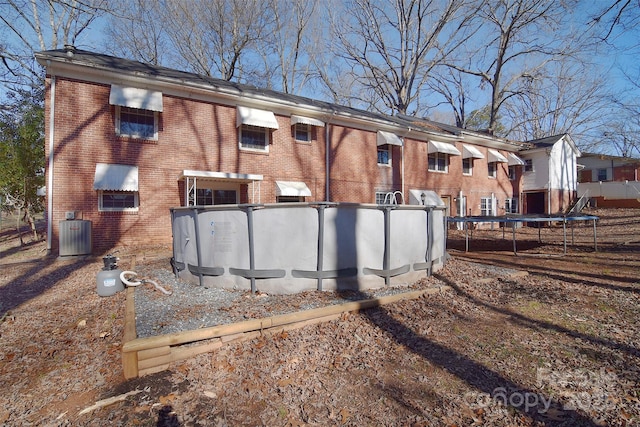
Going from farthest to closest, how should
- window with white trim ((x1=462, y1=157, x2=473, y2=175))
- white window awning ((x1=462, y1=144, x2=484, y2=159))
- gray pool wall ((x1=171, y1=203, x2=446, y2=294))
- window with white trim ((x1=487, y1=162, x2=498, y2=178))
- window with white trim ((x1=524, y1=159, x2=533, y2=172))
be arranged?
window with white trim ((x1=524, y1=159, x2=533, y2=172)) → window with white trim ((x1=487, y1=162, x2=498, y2=178)) → window with white trim ((x1=462, y1=157, x2=473, y2=175)) → white window awning ((x1=462, y1=144, x2=484, y2=159)) → gray pool wall ((x1=171, y1=203, x2=446, y2=294))

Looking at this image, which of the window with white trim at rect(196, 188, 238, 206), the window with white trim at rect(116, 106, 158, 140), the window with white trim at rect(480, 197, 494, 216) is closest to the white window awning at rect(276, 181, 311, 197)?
the window with white trim at rect(196, 188, 238, 206)

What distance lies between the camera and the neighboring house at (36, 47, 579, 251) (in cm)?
1003

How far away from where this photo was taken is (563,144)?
24.4m

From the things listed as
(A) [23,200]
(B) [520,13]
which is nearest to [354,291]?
(A) [23,200]

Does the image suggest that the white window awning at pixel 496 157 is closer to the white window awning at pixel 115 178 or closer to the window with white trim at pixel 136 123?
the window with white trim at pixel 136 123

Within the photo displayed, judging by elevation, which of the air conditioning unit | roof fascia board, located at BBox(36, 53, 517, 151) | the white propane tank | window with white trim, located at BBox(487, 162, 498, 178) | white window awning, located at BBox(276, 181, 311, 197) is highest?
roof fascia board, located at BBox(36, 53, 517, 151)

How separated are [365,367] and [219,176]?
998 centimetres

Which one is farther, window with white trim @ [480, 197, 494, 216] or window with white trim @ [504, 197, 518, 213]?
window with white trim @ [504, 197, 518, 213]

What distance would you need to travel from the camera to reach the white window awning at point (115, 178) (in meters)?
10.0

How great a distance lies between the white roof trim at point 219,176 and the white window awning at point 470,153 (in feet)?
45.4

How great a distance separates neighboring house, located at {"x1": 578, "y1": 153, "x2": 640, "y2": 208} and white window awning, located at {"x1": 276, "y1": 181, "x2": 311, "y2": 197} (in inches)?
911

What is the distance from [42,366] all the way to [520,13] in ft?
106

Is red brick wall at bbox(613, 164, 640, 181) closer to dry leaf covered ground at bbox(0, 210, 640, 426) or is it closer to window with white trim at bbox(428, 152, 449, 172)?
window with white trim at bbox(428, 152, 449, 172)

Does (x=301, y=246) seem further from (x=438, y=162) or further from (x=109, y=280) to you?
(x=438, y=162)
